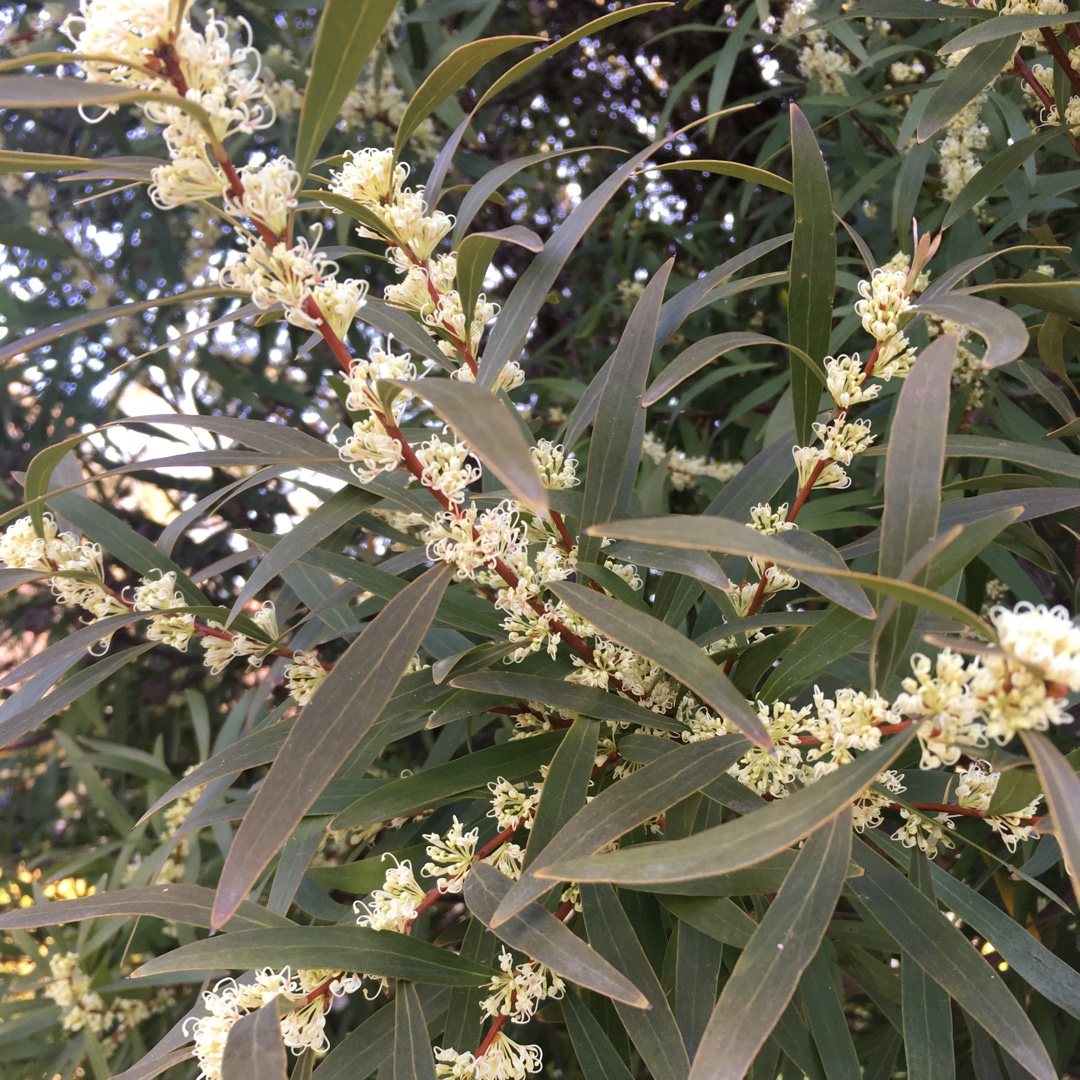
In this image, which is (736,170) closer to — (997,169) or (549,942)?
(997,169)

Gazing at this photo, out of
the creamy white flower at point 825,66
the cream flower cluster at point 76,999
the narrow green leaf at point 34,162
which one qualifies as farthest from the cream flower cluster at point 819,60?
the cream flower cluster at point 76,999

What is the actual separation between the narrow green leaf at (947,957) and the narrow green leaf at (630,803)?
121 millimetres

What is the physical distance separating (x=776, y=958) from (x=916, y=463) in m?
0.26

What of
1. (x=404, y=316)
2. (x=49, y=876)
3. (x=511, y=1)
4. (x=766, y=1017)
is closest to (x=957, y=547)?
(x=766, y=1017)

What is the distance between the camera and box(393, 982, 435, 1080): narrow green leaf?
0.52 meters

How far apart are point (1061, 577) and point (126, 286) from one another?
6.49 ft

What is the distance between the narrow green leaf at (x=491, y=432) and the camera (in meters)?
0.34

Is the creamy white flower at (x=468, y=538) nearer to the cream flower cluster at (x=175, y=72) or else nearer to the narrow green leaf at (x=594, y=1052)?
the cream flower cluster at (x=175, y=72)

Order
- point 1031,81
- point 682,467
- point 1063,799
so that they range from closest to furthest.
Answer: point 1063,799
point 1031,81
point 682,467

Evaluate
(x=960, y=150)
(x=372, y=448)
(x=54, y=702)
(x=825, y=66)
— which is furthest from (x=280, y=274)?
(x=825, y=66)

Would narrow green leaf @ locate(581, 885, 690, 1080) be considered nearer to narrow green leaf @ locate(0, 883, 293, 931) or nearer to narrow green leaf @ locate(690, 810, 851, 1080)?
narrow green leaf @ locate(690, 810, 851, 1080)

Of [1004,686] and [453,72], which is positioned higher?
[453,72]

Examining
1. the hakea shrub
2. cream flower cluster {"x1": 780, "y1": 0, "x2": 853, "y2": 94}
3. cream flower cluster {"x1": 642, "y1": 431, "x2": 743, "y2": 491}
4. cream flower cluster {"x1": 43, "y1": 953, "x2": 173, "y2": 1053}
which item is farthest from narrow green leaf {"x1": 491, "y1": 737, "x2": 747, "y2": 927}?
cream flower cluster {"x1": 780, "y1": 0, "x2": 853, "y2": 94}

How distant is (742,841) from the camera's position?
396mm
